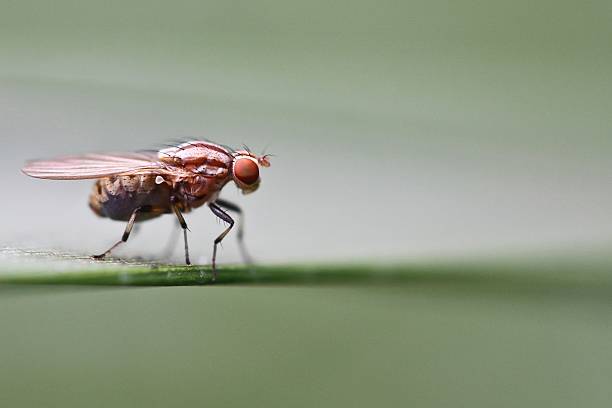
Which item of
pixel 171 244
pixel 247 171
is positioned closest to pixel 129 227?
pixel 171 244

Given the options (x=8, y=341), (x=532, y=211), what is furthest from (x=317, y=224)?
(x=8, y=341)

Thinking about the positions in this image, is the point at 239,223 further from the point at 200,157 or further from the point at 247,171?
the point at 200,157

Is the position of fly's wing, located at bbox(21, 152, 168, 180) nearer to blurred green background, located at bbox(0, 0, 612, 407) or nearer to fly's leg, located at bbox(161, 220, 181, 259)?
blurred green background, located at bbox(0, 0, 612, 407)

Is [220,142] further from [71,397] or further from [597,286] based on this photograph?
[597,286]

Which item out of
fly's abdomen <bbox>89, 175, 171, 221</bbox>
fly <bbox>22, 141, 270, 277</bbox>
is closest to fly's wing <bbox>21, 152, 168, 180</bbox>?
fly <bbox>22, 141, 270, 277</bbox>

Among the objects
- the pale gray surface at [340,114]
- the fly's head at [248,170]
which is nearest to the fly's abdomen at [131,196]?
the pale gray surface at [340,114]

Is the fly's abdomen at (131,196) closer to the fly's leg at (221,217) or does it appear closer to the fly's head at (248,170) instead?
the fly's leg at (221,217)
